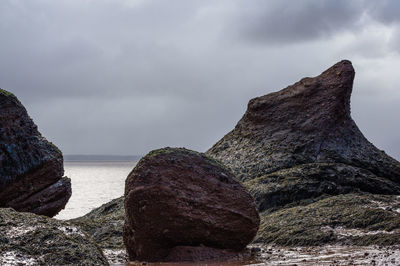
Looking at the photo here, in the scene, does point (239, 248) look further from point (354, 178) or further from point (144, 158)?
point (354, 178)

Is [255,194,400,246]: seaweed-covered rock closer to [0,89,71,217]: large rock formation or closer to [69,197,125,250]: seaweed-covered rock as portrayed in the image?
[69,197,125,250]: seaweed-covered rock

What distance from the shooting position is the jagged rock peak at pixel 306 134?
22.9 meters

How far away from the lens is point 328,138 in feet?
76.7

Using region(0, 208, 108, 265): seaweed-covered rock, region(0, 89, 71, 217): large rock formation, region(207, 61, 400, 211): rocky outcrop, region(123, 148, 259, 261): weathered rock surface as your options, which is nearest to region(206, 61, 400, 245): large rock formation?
region(207, 61, 400, 211): rocky outcrop

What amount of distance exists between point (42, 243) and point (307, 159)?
14631 millimetres

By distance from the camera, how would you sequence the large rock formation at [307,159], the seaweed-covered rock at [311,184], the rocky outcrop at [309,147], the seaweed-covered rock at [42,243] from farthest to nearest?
1. the rocky outcrop at [309,147]
2. the seaweed-covered rock at [311,184]
3. the large rock formation at [307,159]
4. the seaweed-covered rock at [42,243]

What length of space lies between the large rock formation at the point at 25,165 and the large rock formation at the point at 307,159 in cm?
631

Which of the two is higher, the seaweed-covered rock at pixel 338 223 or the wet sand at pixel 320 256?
the seaweed-covered rock at pixel 338 223

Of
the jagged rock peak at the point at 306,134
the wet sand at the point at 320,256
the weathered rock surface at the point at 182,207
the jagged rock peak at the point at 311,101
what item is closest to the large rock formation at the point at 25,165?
the wet sand at the point at 320,256

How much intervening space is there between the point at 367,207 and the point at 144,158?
6.84m

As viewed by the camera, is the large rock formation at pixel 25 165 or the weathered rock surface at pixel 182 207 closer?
the weathered rock surface at pixel 182 207

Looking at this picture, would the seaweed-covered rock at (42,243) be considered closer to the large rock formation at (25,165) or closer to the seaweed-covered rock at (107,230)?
the large rock formation at (25,165)

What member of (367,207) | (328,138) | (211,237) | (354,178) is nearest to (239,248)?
(211,237)

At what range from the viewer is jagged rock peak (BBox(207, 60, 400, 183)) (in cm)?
2289
